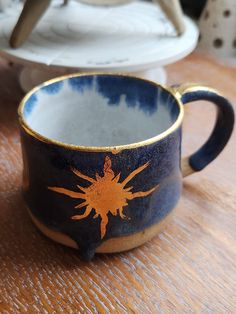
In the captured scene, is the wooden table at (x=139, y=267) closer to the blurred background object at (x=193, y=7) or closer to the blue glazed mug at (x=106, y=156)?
the blue glazed mug at (x=106, y=156)

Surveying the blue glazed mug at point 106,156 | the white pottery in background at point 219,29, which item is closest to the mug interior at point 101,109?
the blue glazed mug at point 106,156

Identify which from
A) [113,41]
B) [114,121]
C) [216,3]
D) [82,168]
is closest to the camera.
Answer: [82,168]

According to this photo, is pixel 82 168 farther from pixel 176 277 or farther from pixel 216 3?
pixel 216 3

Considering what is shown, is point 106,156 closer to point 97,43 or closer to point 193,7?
point 97,43

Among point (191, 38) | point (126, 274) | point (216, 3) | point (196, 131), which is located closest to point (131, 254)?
point (126, 274)

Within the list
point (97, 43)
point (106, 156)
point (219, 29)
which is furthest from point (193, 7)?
point (106, 156)
